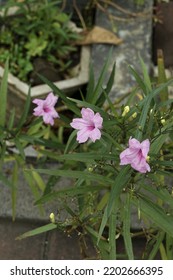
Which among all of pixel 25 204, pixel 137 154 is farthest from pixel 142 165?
pixel 25 204

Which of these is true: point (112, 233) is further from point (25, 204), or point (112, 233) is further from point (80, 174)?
point (25, 204)

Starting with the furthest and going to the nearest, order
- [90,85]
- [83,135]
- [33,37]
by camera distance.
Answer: [33,37] < [90,85] < [83,135]

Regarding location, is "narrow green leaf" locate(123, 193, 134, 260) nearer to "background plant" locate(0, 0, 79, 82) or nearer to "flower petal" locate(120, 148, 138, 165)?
"flower petal" locate(120, 148, 138, 165)

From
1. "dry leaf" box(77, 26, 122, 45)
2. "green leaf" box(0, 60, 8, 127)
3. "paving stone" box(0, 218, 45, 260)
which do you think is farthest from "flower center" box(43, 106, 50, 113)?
"dry leaf" box(77, 26, 122, 45)

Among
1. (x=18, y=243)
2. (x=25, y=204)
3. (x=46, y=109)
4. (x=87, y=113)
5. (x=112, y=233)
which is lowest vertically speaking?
(x=18, y=243)

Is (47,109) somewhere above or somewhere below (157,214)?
above
